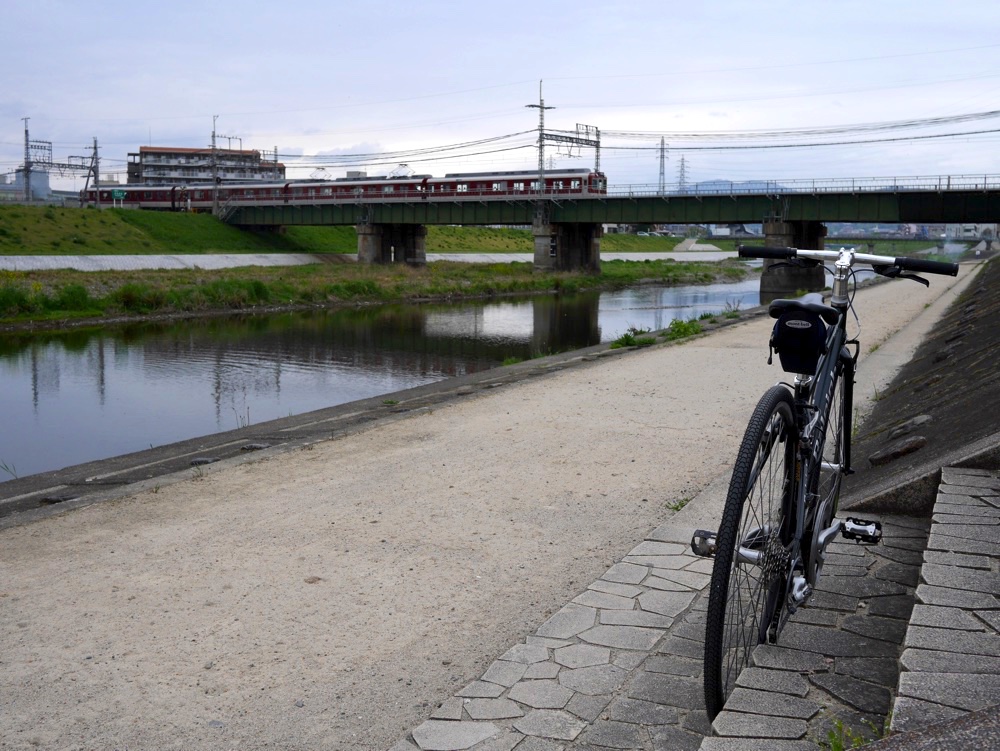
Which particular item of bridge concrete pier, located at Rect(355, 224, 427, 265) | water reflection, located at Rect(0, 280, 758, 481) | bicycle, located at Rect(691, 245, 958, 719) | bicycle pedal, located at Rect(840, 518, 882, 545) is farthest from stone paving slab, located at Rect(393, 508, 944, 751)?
bridge concrete pier, located at Rect(355, 224, 427, 265)

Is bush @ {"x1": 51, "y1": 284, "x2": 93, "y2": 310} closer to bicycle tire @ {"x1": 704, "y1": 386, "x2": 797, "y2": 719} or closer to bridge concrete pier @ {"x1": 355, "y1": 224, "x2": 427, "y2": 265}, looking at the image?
bridge concrete pier @ {"x1": 355, "y1": 224, "x2": 427, "y2": 265}

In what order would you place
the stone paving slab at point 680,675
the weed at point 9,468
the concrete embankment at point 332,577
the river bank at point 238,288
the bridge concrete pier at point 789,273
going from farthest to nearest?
1. the bridge concrete pier at point 789,273
2. the river bank at point 238,288
3. the weed at point 9,468
4. the concrete embankment at point 332,577
5. the stone paving slab at point 680,675

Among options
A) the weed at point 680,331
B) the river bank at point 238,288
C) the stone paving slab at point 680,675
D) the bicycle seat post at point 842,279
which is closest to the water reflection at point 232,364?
the river bank at point 238,288

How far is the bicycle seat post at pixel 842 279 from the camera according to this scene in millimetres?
4246

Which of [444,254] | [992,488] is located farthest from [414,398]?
[444,254]

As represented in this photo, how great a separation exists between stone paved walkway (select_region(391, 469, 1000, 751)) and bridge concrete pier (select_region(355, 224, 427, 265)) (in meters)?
63.5

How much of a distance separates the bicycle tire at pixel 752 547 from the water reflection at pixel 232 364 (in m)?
10.9

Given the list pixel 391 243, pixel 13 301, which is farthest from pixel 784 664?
pixel 391 243

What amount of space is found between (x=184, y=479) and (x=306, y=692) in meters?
5.22

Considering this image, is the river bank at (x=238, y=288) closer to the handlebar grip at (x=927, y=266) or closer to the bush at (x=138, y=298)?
the bush at (x=138, y=298)

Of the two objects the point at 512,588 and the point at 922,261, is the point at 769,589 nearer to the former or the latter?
the point at 922,261

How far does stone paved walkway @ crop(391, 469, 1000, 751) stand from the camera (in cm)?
330

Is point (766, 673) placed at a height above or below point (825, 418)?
below

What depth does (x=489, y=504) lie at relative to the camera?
24.6ft
